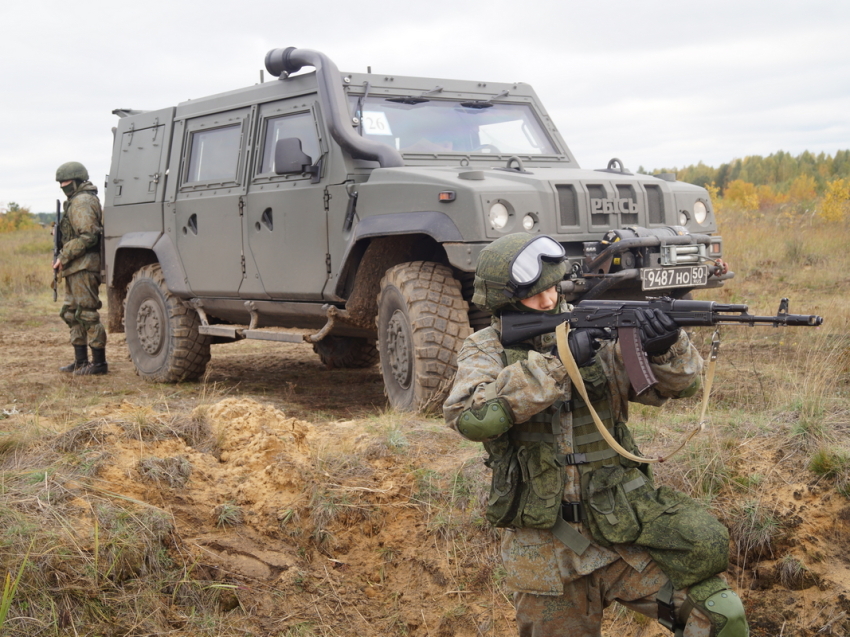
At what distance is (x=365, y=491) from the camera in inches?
159

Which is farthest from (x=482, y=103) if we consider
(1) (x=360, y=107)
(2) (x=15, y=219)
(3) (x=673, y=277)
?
(2) (x=15, y=219)

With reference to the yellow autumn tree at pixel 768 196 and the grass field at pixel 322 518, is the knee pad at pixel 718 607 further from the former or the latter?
the yellow autumn tree at pixel 768 196

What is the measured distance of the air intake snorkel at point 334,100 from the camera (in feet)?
18.9

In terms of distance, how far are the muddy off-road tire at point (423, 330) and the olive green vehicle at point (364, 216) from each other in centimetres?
1

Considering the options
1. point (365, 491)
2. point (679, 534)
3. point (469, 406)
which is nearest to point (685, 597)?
point (679, 534)

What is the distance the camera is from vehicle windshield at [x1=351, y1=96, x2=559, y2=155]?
6102 millimetres

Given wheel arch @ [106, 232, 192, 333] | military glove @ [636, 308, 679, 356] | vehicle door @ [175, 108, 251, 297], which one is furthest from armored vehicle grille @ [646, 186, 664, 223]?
wheel arch @ [106, 232, 192, 333]

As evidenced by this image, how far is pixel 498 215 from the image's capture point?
5.03 m

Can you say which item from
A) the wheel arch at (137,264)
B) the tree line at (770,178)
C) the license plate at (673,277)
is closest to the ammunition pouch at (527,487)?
the license plate at (673,277)

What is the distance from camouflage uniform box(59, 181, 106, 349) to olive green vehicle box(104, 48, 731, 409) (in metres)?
0.33

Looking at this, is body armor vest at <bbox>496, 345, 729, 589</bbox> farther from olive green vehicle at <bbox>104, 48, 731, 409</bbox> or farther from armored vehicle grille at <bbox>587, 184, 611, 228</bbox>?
armored vehicle grille at <bbox>587, 184, 611, 228</bbox>

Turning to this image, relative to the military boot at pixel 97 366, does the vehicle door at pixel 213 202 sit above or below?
above

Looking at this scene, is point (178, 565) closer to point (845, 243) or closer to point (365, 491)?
point (365, 491)

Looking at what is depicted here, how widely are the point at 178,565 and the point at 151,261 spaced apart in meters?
5.36
